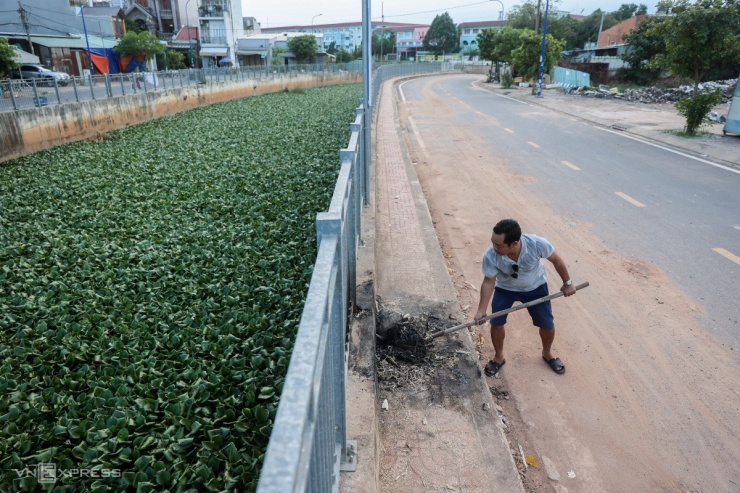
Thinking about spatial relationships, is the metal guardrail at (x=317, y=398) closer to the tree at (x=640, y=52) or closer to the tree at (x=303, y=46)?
the tree at (x=640, y=52)

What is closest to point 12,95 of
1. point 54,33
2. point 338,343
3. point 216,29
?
point 338,343

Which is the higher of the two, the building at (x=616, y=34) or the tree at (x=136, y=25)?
the tree at (x=136, y=25)

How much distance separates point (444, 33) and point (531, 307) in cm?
10376

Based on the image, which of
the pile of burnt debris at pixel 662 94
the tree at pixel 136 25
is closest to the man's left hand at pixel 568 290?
the pile of burnt debris at pixel 662 94

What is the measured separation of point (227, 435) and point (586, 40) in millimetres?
72372

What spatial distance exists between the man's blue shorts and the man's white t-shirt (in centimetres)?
6

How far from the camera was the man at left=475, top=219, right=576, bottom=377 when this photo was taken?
4043mm

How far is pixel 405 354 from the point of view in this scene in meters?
4.18

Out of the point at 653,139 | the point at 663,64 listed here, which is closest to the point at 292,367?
the point at 653,139

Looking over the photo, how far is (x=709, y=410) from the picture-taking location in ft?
12.2

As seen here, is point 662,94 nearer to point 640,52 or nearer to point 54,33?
point 640,52

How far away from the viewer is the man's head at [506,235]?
3789 millimetres

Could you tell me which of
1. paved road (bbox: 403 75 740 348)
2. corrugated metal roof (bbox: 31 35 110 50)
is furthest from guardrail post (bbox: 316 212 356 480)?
corrugated metal roof (bbox: 31 35 110 50)

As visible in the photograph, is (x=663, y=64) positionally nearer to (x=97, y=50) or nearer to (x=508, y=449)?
(x=508, y=449)
